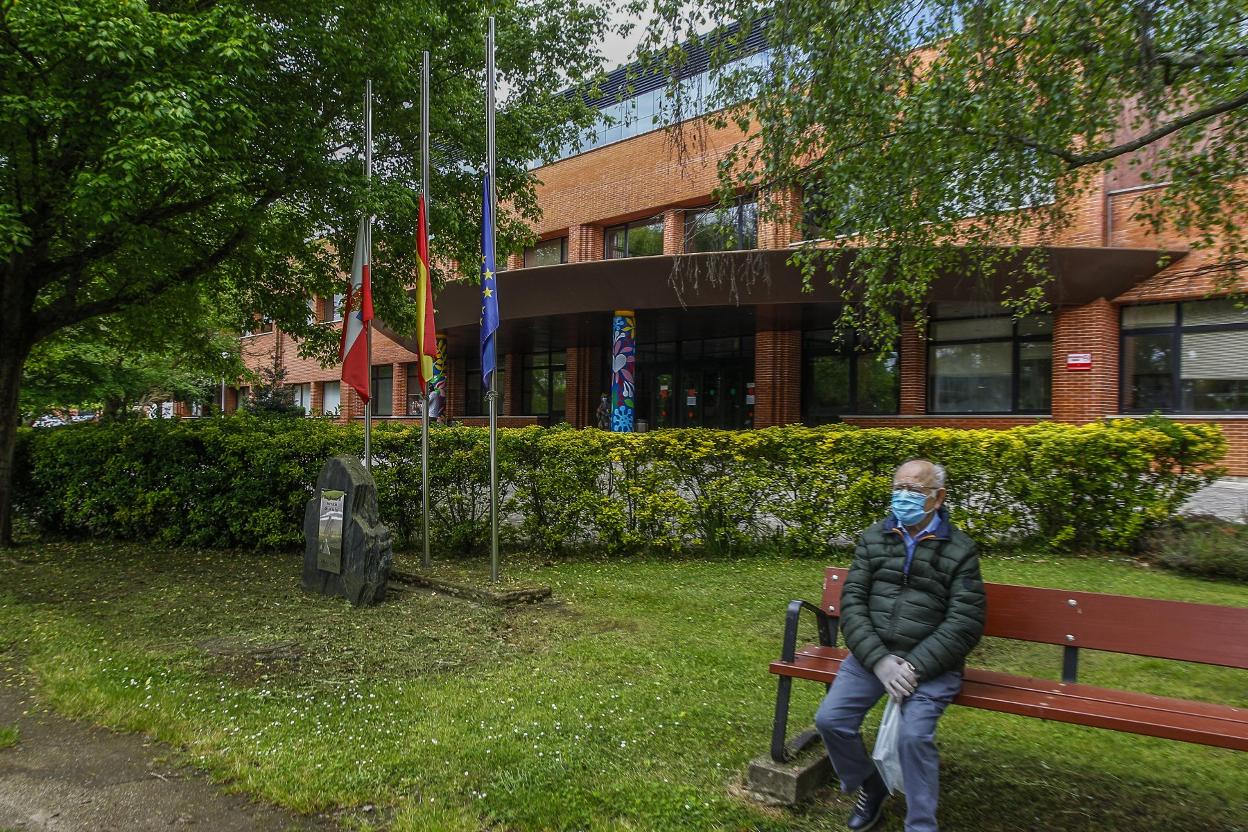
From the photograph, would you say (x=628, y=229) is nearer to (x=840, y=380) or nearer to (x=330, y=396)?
(x=840, y=380)

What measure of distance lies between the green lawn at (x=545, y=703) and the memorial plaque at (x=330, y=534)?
0.32m

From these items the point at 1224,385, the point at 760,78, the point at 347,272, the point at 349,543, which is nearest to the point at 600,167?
the point at 347,272

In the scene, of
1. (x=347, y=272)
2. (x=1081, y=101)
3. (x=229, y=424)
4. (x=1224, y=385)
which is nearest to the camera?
(x=1081, y=101)

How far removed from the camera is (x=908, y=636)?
324 cm

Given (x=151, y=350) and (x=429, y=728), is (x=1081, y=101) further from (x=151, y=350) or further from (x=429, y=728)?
(x=151, y=350)

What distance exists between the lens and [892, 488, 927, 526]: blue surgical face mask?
11.0ft

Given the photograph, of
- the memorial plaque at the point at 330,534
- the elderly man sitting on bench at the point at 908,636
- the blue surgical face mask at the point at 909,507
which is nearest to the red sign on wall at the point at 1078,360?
the memorial plaque at the point at 330,534

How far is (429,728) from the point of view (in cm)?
412

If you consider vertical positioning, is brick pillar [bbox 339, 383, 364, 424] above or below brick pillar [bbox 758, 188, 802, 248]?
below

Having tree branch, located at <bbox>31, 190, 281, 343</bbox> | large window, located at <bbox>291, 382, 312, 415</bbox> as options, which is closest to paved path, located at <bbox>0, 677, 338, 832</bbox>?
tree branch, located at <bbox>31, 190, 281, 343</bbox>

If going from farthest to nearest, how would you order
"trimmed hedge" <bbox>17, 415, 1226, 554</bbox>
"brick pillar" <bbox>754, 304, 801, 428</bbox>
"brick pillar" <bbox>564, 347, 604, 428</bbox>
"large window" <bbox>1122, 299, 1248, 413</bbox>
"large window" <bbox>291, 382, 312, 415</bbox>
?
"large window" <bbox>291, 382, 312, 415</bbox> < "brick pillar" <bbox>564, 347, 604, 428</bbox> < "brick pillar" <bbox>754, 304, 801, 428</bbox> < "large window" <bbox>1122, 299, 1248, 413</bbox> < "trimmed hedge" <bbox>17, 415, 1226, 554</bbox>

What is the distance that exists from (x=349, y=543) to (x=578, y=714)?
3.30m

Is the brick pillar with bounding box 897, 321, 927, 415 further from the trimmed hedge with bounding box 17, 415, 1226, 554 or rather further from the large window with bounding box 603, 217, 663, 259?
the trimmed hedge with bounding box 17, 415, 1226, 554

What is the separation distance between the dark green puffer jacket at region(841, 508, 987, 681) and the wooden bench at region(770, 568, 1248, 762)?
24 cm
